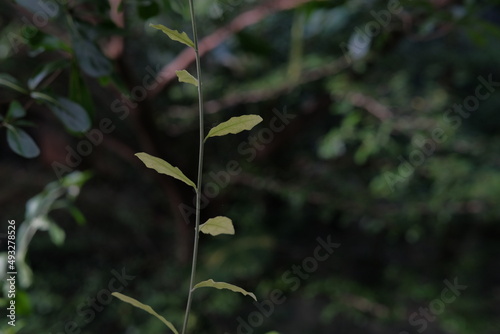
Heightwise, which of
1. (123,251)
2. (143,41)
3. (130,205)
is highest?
(143,41)

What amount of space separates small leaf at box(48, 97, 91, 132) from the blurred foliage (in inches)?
16.2

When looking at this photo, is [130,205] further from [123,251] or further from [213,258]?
[213,258]

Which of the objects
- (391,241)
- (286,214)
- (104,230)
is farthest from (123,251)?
(391,241)

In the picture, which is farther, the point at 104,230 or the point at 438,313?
the point at 104,230

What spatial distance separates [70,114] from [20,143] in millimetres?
47

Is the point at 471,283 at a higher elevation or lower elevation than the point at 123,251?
lower

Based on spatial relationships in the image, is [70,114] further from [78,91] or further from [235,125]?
[235,125]

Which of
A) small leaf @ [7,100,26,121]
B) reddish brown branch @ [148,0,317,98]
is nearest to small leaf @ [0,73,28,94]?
small leaf @ [7,100,26,121]

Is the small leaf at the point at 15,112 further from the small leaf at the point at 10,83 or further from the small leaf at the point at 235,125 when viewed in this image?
the small leaf at the point at 235,125

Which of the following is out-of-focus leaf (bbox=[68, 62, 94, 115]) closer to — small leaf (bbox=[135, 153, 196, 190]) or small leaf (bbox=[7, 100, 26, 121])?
small leaf (bbox=[7, 100, 26, 121])

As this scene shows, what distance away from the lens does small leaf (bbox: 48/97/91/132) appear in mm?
382

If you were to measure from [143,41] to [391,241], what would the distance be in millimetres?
799

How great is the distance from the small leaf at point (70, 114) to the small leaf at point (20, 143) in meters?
0.03

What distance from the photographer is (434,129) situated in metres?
0.93
